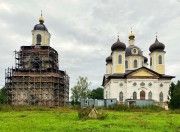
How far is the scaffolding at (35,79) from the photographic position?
50344 mm

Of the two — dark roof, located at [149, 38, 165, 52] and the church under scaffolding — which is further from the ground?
dark roof, located at [149, 38, 165, 52]

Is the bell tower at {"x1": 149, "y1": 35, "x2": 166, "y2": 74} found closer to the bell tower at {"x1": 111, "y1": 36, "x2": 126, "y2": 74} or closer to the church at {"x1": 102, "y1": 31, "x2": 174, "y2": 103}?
the church at {"x1": 102, "y1": 31, "x2": 174, "y2": 103}

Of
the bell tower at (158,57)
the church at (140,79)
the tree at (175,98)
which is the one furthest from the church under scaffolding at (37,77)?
the tree at (175,98)

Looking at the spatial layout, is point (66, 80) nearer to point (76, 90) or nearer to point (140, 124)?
point (76, 90)

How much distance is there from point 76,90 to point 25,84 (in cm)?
1795

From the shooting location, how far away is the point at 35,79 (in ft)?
168

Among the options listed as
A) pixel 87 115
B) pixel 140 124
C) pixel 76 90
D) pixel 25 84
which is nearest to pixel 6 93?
pixel 25 84

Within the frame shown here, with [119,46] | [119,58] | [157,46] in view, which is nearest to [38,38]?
[119,46]

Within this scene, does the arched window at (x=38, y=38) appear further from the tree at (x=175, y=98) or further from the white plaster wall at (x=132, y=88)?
the tree at (x=175, y=98)

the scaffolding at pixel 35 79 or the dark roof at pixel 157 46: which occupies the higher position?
the dark roof at pixel 157 46

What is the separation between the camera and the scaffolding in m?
50.3

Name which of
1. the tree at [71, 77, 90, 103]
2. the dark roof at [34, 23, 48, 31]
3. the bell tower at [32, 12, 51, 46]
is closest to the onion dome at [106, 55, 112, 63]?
the tree at [71, 77, 90, 103]

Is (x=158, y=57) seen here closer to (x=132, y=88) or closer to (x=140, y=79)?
(x=140, y=79)

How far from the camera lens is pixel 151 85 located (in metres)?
51.2
